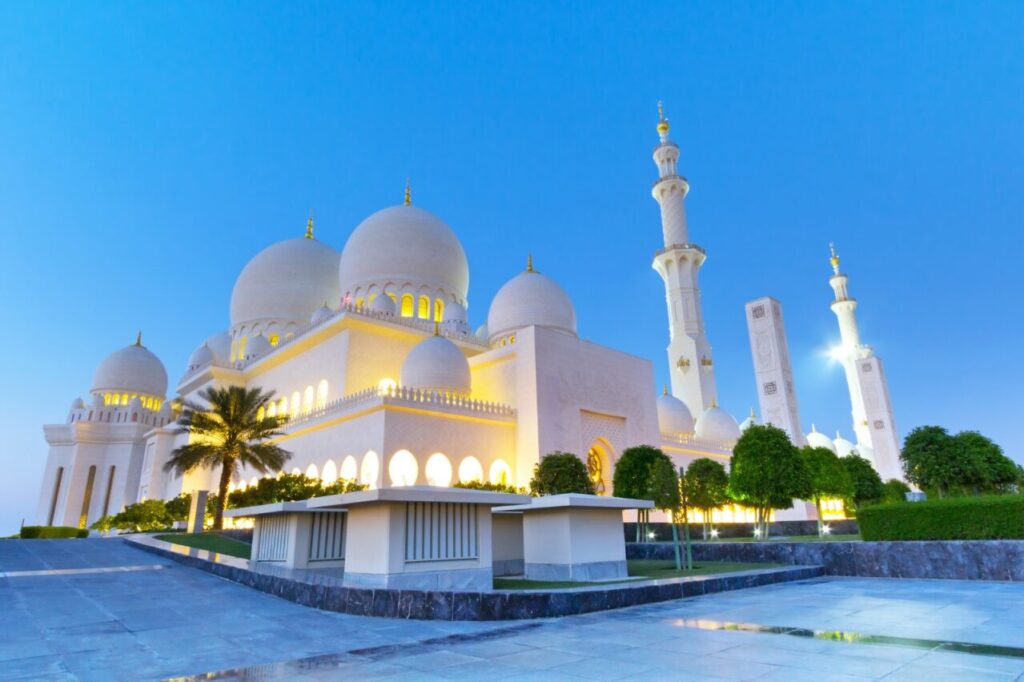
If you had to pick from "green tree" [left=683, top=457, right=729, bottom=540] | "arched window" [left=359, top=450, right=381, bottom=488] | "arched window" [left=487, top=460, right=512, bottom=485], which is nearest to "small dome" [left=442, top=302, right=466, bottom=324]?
"arched window" [left=487, top=460, right=512, bottom=485]

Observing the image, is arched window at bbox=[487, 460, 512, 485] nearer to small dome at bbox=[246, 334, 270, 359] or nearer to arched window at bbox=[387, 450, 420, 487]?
arched window at bbox=[387, 450, 420, 487]

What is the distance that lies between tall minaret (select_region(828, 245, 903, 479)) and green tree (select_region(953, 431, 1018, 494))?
78.2ft

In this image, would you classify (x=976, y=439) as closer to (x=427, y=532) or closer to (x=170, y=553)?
(x=427, y=532)

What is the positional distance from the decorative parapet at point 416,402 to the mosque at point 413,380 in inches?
2.2

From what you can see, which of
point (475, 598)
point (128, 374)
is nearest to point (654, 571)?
point (475, 598)

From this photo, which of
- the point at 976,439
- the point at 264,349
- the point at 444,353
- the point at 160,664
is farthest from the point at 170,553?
the point at 976,439

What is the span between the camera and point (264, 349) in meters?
28.5

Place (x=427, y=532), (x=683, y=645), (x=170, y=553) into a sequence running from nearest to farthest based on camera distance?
1. (x=683, y=645)
2. (x=427, y=532)
3. (x=170, y=553)

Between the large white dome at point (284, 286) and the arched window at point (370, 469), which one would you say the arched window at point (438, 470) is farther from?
the large white dome at point (284, 286)

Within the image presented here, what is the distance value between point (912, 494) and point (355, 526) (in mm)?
10215

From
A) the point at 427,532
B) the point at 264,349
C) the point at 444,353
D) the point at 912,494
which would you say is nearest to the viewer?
the point at 427,532

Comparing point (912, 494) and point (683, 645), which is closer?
point (683, 645)

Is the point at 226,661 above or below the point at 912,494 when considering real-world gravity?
below

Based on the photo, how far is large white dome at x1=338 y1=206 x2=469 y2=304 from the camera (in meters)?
26.5
